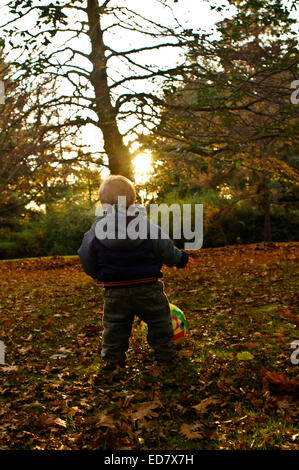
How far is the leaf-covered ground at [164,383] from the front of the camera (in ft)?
9.18

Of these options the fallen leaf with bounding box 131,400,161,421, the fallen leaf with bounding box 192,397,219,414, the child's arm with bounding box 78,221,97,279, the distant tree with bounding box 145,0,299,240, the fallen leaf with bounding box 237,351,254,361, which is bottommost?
the fallen leaf with bounding box 131,400,161,421

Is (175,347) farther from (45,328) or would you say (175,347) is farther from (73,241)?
(73,241)

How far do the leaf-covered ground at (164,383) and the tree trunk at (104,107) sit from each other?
16.2 feet

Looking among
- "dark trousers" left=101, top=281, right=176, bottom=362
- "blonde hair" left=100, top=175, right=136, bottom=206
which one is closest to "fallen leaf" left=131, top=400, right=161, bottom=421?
"dark trousers" left=101, top=281, right=176, bottom=362

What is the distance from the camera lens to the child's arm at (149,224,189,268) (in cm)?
400

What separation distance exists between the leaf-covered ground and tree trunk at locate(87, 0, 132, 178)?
16.2 feet

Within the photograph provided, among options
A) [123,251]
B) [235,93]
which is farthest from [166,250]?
[235,93]

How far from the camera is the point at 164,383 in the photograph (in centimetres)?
363

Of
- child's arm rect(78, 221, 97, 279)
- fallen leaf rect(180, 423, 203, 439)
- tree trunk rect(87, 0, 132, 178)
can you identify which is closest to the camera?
fallen leaf rect(180, 423, 203, 439)

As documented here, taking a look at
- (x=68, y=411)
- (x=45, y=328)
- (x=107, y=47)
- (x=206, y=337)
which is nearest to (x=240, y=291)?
(x=206, y=337)

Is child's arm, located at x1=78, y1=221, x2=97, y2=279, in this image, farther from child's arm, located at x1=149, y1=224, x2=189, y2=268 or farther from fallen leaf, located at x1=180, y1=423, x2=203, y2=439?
fallen leaf, located at x1=180, y1=423, x2=203, y2=439

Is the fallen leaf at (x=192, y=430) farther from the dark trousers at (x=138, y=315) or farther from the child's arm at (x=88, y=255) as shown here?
the child's arm at (x=88, y=255)

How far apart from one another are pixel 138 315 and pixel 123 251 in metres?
0.62
